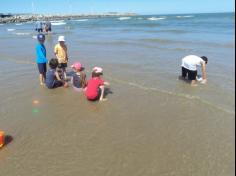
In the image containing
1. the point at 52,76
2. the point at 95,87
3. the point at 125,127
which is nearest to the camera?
the point at 125,127

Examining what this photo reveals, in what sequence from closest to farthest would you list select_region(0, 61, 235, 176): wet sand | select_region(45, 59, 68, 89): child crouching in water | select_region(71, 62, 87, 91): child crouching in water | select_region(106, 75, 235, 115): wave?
select_region(0, 61, 235, 176): wet sand, select_region(106, 75, 235, 115): wave, select_region(71, 62, 87, 91): child crouching in water, select_region(45, 59, 68, 89): child crouching in water

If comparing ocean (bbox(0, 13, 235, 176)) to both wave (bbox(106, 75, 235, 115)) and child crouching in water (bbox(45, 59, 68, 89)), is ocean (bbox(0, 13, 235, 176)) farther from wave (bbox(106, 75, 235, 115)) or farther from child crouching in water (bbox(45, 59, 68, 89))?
child crouching in water (bbox(45, 59, 68, 89))

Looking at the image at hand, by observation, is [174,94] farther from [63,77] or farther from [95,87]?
[63,77]

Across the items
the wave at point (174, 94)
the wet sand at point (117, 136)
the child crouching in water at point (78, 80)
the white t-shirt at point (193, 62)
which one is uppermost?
the white t-shirt at point (193, 62)

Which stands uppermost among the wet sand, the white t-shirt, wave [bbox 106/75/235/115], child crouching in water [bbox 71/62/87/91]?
the white t-shirt

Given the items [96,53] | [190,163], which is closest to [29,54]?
[96,53]

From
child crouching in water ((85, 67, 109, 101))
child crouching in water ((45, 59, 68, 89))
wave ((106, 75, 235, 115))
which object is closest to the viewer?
wave ((106, 75, 235, 115))

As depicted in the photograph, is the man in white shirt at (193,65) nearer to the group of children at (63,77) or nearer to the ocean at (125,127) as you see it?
the ocean at (125,127)

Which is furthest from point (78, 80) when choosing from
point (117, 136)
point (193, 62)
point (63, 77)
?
point (193, 62)

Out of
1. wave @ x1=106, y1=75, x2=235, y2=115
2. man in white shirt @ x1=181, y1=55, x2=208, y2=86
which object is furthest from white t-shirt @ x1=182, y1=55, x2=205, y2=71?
wave @ x1=106, y1=75, x2=235, y2=115

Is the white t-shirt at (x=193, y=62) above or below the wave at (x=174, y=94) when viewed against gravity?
above

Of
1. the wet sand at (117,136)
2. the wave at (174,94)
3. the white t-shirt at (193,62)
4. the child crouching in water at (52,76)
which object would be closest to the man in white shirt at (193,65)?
the white t-shirt at (193,62)

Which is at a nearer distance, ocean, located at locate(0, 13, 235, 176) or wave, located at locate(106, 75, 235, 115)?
ocean, located at locate(0, 13, 235, 176)

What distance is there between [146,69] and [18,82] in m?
4.25
